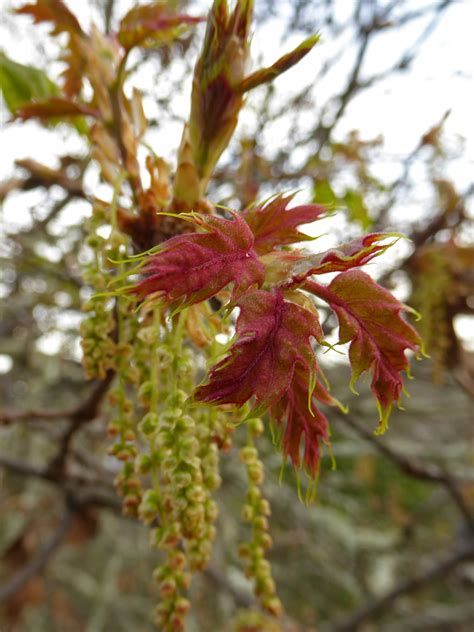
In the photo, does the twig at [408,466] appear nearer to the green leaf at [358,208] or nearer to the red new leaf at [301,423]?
the green leaf at [358,208]

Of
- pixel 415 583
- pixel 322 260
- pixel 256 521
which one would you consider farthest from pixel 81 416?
pixel 415 583

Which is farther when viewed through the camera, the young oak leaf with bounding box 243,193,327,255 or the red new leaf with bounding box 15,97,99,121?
the red new leaf with bounding box 15,97,99,121

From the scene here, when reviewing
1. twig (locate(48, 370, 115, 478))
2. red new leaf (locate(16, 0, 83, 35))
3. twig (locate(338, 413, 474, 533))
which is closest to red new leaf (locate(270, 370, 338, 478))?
twig (locate(48, 370, 115, 478))

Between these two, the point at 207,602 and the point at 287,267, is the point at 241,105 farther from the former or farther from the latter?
the point at 207,602

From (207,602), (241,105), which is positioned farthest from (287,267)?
(207,602)

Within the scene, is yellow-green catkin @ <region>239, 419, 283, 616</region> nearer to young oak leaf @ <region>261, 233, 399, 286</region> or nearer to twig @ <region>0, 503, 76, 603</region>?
young oak leaf @ <region>261, 233, 399, 286</region>

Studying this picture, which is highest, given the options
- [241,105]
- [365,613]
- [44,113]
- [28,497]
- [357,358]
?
[44,113]

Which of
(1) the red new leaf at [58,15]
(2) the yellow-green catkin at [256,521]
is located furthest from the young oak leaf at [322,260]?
(1) the red new leaf at [58,15]
